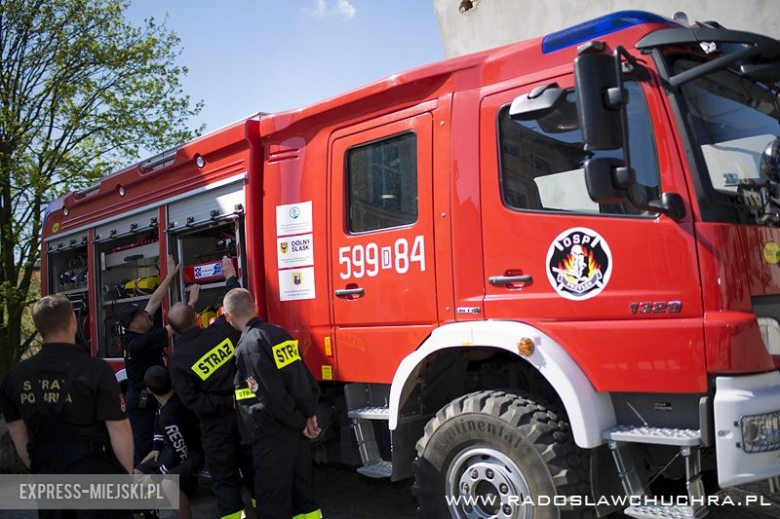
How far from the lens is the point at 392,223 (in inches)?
165

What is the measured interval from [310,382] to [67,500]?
4.93ft

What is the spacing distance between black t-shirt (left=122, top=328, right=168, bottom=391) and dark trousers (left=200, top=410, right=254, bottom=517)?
1.31 meters

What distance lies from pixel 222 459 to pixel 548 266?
8.22 feet

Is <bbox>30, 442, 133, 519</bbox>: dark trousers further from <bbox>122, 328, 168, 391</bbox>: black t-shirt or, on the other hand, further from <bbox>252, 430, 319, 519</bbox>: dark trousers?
<bbox>122, 328, 168, 391</bbox>: black t-shirt

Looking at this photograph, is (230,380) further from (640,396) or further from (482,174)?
(640,396)

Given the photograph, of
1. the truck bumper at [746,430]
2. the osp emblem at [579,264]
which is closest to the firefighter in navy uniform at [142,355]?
the osp emblem at [579,264]

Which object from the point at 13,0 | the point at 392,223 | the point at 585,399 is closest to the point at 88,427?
the point at 392,223

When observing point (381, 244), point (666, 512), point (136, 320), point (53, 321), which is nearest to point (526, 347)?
point (666, 512)

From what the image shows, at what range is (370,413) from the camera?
4250 mm

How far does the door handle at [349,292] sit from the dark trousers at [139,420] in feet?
7.58

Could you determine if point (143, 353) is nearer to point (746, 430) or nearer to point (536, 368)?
point (536, 368)

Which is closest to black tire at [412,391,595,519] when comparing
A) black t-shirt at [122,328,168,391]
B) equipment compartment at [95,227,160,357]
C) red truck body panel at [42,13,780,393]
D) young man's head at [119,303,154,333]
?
red truck body panel at [42,13,780,393]

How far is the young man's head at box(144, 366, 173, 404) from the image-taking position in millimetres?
5125

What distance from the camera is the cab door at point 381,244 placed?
4.02m
